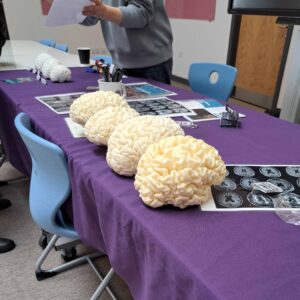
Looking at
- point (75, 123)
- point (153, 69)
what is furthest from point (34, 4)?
point (75, 123)

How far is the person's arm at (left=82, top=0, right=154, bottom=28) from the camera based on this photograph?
1.37 metres

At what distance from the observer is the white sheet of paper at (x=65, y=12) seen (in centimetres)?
132

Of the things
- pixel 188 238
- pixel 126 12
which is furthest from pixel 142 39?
pixel 188 238

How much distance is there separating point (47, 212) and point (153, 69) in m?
1.13

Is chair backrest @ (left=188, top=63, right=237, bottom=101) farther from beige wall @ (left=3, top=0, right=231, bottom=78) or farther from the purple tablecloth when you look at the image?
beige wall @ (left=3, top=0, right=231, bottom=78)

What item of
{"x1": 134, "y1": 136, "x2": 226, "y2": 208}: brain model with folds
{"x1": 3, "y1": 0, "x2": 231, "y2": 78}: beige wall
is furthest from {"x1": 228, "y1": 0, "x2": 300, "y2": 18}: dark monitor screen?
{"x1": 134, "y1": 136, "x2": 226, "y2": 208}: brain model with folds

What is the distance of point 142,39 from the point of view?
1709 millimetres

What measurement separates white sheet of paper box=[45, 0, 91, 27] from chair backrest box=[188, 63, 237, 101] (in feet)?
2.64

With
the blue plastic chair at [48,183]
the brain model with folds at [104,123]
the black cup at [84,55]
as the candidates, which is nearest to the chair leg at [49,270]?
the blue plastic chair at [48,183]

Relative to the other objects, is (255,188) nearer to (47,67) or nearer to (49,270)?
(49,270)

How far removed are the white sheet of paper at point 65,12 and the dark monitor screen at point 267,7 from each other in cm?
142

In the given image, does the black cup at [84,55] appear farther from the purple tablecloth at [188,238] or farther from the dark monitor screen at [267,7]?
the purple tablecloth at [188,238]

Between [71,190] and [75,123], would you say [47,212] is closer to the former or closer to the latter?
[71,190]

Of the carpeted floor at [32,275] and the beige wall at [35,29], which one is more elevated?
the beige wall at [35,29]
